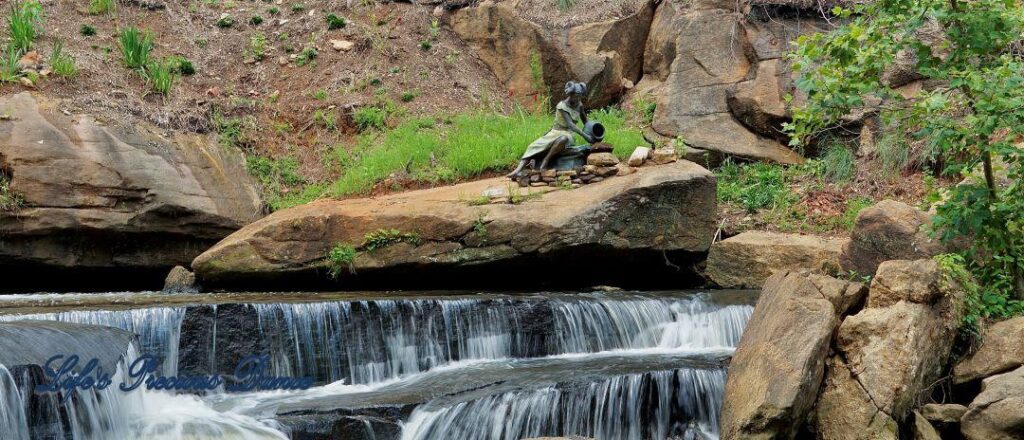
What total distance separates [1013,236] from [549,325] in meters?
3.84

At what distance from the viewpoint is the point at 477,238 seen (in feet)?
32.0

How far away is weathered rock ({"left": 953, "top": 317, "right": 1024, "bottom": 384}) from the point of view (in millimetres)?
6450

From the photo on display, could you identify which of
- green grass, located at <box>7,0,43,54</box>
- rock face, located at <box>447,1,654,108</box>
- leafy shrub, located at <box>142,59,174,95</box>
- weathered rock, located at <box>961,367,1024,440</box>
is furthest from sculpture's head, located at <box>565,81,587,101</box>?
green grass, located at <box>7,0,43,54</box>

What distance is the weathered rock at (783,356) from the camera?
19.5 ft

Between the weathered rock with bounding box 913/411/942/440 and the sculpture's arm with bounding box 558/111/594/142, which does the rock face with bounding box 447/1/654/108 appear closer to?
the sculpture's arm with bounding box 558/111/594/142

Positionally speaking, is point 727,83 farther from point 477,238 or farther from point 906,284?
point 906,284

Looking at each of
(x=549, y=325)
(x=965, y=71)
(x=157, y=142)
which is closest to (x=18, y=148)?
(x=157, y=142)

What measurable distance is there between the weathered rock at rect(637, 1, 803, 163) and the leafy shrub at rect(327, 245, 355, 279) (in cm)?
593

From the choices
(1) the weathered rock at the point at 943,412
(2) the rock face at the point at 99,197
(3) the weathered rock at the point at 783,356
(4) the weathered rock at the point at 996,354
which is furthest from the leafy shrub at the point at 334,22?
(1) the weathered rock at the point at 943,412

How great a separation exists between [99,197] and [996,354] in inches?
365

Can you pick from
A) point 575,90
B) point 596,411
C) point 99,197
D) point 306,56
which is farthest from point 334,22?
point 596,411

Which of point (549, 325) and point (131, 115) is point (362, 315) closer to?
point (549, 325)

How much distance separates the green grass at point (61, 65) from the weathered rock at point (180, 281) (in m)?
4.08

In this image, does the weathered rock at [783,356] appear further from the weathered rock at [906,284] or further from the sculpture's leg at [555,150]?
the sculpture's leg at [555,150]
